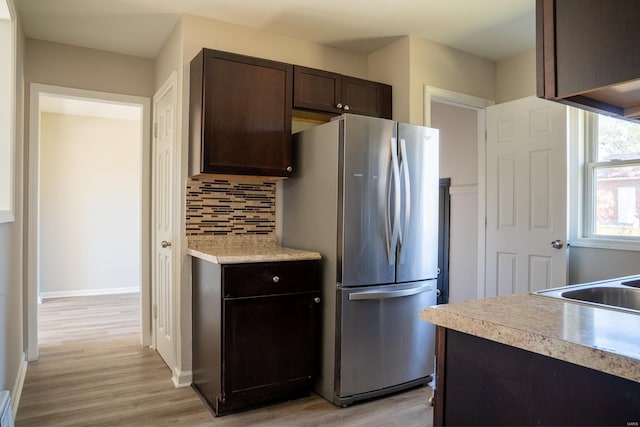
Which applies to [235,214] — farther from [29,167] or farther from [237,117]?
[29,167]

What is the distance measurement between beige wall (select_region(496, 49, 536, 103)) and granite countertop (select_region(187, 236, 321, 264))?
224 cm

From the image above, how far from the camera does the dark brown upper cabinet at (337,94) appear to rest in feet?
9.66

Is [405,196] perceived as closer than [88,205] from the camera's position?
Yes

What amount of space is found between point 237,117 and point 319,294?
46.8 inches

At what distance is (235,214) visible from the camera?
309cm

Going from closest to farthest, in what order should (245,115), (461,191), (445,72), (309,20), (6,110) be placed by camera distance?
1. (6,110)
2. (245,115)
3. (309,20)
4. (445,72)
5. (461,191)

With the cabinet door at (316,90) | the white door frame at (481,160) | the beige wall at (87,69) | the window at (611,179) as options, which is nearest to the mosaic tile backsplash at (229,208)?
the cabinet door at (316,90)

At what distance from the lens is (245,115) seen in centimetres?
271

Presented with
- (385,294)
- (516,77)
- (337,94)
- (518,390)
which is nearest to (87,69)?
(337,94)

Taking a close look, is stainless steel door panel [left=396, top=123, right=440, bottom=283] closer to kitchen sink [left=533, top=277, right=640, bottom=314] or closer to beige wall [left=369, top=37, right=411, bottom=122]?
beige wall [left=369, top=37, right=411, bottom=122]

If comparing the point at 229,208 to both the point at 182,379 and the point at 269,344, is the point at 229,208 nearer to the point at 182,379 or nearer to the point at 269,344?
the point at 269,344

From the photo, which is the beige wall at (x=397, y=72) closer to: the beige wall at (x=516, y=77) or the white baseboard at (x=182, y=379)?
the beige wall at (x=516, y=77)

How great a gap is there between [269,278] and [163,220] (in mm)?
1215

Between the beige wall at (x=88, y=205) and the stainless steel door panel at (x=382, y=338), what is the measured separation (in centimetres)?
450
